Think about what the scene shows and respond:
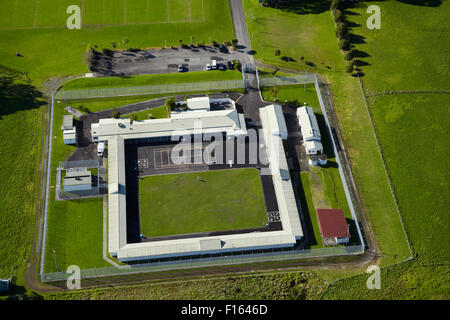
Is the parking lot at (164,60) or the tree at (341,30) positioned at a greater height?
the tree at (341,30)

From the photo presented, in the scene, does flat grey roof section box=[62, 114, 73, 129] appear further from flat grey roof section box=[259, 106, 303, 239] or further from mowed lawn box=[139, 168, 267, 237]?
flat grey roof section box=[259, 106, 303, 239]

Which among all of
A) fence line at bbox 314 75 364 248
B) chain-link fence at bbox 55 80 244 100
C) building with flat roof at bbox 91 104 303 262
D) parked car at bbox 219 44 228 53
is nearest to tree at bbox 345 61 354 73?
fence line at bbox 314 75 364 248

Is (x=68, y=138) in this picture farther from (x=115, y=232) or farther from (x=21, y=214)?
(x=115, y=232)

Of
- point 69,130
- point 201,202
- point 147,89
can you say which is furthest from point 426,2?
point 69,130

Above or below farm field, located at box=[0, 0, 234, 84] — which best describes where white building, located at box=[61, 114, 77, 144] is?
below

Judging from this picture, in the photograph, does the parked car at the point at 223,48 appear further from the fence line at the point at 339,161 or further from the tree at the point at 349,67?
the tree at the point at 349,67

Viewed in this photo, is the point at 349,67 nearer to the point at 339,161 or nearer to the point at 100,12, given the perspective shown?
the point at 339,161

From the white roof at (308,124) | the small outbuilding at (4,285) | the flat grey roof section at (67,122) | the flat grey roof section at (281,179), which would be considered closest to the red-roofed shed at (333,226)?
the flat grey roof section at (281,179)
